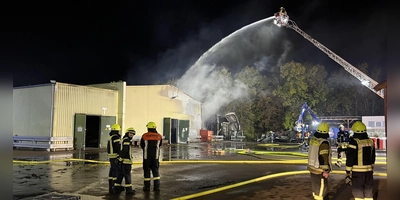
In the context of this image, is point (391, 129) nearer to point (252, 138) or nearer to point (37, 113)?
point (37, 113)

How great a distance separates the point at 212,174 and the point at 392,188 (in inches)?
318

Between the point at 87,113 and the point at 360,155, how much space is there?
751 inches

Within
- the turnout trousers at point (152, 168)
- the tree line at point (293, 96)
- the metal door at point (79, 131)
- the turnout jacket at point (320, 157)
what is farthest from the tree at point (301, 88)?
the turnout jacket at point (320, 157)

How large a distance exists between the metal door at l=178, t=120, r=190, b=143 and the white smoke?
10.8 m

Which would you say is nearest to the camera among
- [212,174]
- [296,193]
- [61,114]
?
[296,193]

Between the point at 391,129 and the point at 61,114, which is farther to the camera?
the point at 61,114

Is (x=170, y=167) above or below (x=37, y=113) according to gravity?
below

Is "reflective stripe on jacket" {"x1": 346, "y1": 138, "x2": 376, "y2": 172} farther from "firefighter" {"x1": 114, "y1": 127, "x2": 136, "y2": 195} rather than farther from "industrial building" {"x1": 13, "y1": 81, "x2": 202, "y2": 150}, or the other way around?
"industrial building" {"x1": 13, "y1": 81, "x2": 202, "y2": 150}

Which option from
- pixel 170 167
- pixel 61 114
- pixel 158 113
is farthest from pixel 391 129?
pixel 158 113

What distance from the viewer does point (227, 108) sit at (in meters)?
45.2

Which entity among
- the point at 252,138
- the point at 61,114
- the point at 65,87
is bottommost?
the point at 252,138

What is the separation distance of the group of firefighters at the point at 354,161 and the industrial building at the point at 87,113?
17184mm

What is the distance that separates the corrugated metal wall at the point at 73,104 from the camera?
66.3 feet

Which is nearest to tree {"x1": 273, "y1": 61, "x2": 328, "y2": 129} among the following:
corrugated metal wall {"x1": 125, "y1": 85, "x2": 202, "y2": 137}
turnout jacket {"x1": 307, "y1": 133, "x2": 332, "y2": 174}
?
corrugated metal wall {"x1": 125, "y1": 85, "x2": 202, "y2": 137}
